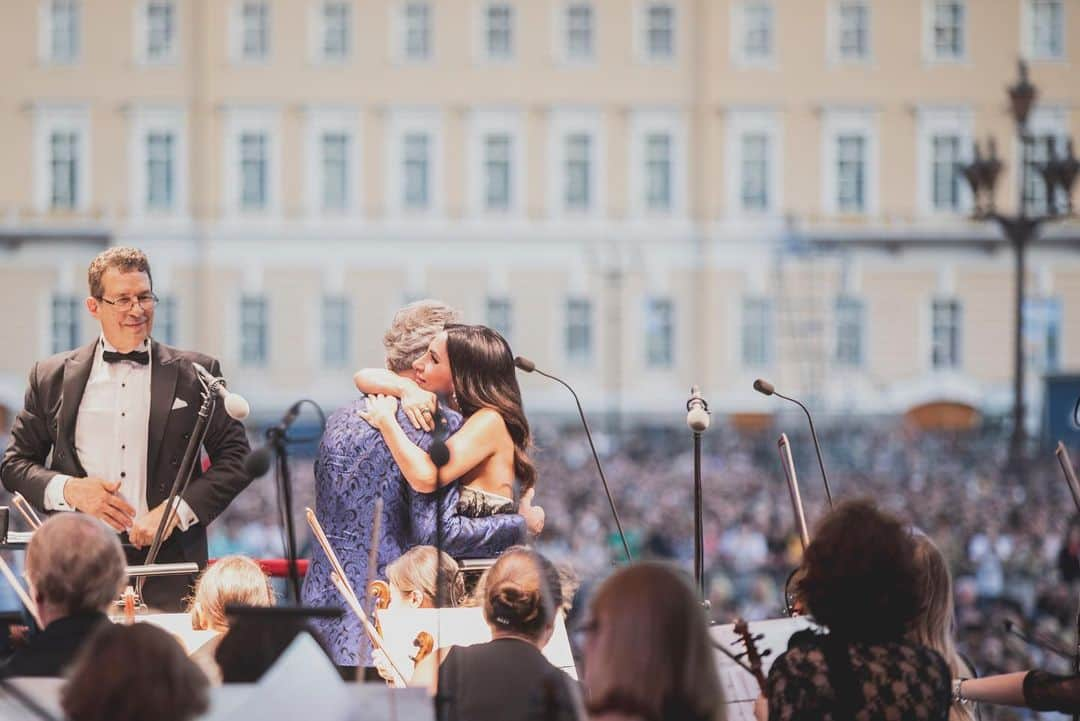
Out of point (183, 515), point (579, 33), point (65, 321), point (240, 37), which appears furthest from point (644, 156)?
point (183, 515)

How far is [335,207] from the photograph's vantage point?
34500mm

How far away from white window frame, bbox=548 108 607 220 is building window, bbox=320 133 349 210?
4.08 metres

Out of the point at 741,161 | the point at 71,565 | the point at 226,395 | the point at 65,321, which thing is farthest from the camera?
the point at 741,161

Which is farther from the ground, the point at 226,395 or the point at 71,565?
the point at 226,395

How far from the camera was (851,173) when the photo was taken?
3494 centimetres

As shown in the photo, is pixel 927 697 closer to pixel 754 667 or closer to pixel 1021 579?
pixel 754 667

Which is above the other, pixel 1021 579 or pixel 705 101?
pixel 705 101

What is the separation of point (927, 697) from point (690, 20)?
32373 millimetres

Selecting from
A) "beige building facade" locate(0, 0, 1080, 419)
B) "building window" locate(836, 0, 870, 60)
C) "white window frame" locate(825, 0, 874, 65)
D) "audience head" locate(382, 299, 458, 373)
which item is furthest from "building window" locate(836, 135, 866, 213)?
"audience head" locate(382, 299, 458, 373)

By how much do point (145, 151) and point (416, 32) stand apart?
5.86m

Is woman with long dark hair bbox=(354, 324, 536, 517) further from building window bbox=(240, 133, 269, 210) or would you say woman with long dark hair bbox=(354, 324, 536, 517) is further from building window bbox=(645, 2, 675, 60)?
building window bbox=(645, 2, 675, 60)

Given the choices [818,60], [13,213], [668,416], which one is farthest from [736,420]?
[13,213]

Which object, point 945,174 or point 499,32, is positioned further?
point 945,174

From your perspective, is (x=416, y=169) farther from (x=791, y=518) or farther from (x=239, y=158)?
(x=791, y=518)
